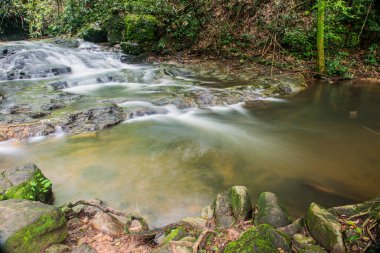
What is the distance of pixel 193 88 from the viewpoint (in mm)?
9438

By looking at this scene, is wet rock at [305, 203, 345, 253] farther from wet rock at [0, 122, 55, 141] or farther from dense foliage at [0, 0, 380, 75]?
dense foliage at [0, 0, 380, 75]

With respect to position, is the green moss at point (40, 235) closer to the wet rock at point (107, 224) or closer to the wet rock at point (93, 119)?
the wet rock at point (107, 224)

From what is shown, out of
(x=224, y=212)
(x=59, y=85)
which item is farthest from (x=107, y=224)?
(x=59, y=85)

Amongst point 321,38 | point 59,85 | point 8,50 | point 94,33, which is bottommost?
point 59,85

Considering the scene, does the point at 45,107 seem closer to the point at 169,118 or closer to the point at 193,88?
the point at 169,118

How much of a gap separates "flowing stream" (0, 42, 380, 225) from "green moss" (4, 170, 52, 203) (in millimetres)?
238

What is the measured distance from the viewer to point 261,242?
2205 millimetres

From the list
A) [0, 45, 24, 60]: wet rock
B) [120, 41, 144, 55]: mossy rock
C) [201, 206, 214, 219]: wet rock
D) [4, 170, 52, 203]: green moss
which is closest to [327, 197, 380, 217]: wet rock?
[201, 206, 214, 219]: wet rock

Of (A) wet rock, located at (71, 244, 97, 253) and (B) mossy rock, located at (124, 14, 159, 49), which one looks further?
(B) mossy rock, located at (124, 14, 159, 49)

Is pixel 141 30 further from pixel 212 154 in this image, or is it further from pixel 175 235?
pixel 175 235

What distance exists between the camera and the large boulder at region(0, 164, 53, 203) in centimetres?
329

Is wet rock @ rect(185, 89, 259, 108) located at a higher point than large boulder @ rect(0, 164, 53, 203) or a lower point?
higher

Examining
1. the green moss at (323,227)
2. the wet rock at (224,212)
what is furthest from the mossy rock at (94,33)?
the green moss at (323,227)

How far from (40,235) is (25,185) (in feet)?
3.37
